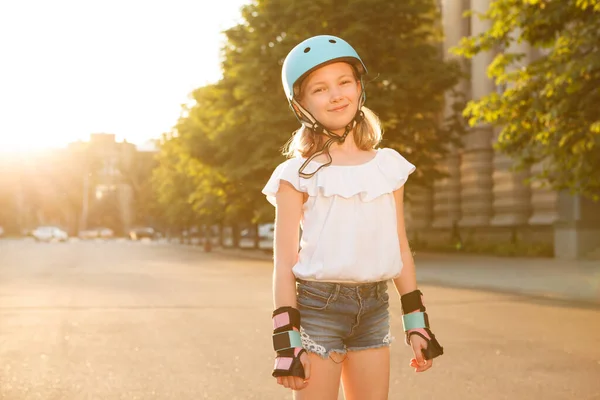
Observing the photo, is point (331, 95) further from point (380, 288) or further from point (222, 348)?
point (222, 348)

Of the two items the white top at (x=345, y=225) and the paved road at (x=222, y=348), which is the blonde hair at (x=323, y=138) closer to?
the white top at (x=345, y=225)

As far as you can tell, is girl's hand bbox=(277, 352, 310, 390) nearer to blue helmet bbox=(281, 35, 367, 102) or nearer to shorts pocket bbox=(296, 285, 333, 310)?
shorts pocket bbox=(296, 285, 333, 310)

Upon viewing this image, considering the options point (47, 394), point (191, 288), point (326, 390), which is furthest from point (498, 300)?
point (326, 390)

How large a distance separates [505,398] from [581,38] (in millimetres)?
9875

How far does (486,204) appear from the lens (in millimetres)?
34812

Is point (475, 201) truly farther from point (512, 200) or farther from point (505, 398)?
point (505, 398)

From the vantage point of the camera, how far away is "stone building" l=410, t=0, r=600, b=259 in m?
26.7

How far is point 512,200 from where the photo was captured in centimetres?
3288

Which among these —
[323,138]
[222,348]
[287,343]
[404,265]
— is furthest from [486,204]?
[287,343]

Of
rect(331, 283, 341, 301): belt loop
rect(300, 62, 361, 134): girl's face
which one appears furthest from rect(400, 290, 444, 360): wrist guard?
rect(300, 62, 361, 134): girl's face

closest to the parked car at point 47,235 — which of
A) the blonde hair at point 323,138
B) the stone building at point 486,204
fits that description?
the stone building at point 486,204

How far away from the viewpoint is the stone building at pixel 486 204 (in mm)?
26719

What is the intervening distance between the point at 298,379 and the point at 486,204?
32765mm

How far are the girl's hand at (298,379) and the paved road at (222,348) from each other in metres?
3.65
